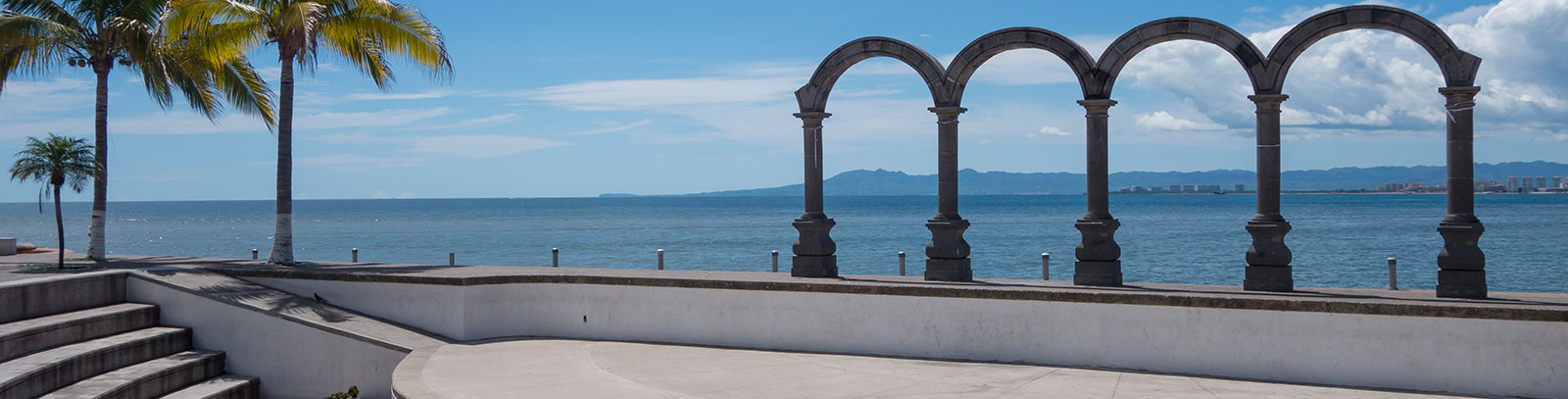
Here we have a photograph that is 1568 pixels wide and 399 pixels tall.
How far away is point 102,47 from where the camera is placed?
19.4m

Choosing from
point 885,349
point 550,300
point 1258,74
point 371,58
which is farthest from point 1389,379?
point 371,58

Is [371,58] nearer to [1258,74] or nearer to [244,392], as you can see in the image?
[244,392]

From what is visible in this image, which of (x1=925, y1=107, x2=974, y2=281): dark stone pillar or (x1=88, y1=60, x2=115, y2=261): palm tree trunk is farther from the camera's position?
(x1=88, y1=60, x2=115, y2=261): palm tree trunk

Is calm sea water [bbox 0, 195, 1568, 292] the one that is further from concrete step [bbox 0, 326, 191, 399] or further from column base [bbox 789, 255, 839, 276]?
concrete step [bbox 0, 326, 191, 399]

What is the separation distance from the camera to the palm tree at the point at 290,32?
1736cm

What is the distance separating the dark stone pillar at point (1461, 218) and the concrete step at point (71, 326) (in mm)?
15608

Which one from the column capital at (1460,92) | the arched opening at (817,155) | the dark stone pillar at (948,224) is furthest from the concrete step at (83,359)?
the column capital at (1460,92)

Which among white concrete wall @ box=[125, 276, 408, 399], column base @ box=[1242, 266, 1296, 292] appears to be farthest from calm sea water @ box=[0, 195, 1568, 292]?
white concrete wall @ box=[125, 276, 408, 399]

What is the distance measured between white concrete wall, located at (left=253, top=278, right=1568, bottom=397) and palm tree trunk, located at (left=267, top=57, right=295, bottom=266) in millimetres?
1847

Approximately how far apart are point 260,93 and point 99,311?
8430 mm

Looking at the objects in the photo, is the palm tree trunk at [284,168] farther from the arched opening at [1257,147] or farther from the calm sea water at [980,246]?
the calm sea water at [980,246]

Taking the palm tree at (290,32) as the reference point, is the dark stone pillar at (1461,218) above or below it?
below

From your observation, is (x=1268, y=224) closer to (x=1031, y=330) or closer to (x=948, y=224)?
(x=1031, y=330)

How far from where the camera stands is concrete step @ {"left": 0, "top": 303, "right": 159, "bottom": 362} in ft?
41.5
